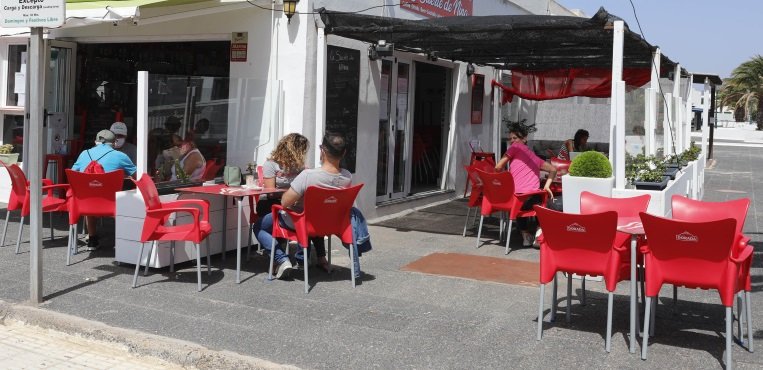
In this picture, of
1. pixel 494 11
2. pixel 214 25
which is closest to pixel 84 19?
pixel 214 25

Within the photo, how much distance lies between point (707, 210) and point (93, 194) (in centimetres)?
536

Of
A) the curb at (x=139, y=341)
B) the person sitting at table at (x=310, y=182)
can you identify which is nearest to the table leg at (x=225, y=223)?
the person sitting at table at (x=310, y=182)

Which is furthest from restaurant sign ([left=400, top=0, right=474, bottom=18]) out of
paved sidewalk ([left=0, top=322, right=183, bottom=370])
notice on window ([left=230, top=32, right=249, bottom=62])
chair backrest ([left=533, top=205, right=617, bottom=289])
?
paved sidewalk ([left=0, top=322, right=183, bottom=370])

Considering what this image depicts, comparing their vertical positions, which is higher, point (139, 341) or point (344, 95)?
point (344, 95)

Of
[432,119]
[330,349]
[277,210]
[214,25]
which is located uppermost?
[214,25]

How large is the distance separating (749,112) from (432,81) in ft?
188

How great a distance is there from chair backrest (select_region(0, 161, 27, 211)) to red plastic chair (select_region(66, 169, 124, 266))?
0.85 metres

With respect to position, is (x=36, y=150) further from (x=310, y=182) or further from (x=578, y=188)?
(x=578, y=188)

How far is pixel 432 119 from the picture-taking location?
1405 cm

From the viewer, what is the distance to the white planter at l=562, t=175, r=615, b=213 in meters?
7.14

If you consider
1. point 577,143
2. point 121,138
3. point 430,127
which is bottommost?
point 121,138

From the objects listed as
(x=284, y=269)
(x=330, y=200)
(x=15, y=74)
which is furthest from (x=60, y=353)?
(x=15, y=74)

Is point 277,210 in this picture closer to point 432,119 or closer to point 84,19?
point 84,19

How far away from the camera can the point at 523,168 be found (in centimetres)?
883
